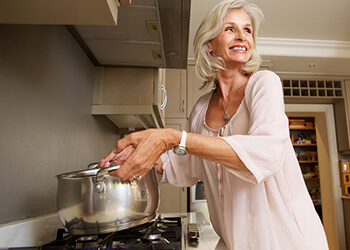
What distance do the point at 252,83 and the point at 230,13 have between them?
311mm

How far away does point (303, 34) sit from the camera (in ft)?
8.73

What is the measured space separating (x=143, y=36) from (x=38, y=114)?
1.49ft

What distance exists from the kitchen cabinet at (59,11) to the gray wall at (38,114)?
0.12m

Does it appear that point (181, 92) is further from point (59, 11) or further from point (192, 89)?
point (59, 11)

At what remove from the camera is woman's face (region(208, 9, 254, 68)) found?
2.73 feet

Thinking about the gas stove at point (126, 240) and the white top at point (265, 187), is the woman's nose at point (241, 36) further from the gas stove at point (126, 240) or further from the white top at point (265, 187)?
the gas stove at point (126, 240)

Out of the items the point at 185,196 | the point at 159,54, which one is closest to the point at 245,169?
the point at 159,54

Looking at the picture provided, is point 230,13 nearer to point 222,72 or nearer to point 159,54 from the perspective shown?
point 222,72

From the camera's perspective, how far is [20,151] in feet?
2.31

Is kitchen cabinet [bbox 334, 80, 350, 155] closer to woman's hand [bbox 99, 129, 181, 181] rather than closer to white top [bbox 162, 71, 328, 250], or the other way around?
white top [bbox 162, 71, 328, 250]

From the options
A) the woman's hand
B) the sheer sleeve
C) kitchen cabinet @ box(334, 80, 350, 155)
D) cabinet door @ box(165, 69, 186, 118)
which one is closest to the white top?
the sheer sleeve

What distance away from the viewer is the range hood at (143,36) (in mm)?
797

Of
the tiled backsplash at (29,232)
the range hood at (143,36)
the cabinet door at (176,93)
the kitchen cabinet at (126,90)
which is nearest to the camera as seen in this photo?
the tiled backsplash at (29,232)

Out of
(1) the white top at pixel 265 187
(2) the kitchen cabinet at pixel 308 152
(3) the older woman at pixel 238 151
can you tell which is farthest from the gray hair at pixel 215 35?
(2) the kitchen cabinet at pixel 308 152
